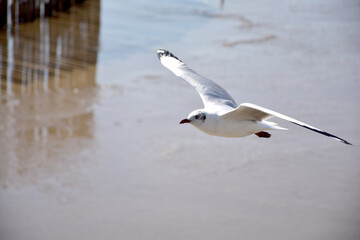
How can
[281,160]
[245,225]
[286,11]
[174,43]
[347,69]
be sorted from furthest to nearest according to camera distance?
[286,11] < [174,43] < [347,69] < [281,160] < [245,225]

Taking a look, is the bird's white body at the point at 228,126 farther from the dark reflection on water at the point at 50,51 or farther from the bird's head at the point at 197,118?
the dark reflection on water at the point at 50,51

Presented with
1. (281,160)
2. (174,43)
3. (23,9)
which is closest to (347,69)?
(174,43)

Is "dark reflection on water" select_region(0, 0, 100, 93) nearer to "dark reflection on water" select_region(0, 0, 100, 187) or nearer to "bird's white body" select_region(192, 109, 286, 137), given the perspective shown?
"dark reflection on water" select_region(0, 0, 100, 187)

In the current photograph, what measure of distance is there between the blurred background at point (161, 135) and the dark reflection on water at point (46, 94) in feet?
0.10

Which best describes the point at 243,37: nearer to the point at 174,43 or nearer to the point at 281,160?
the point at 174,43

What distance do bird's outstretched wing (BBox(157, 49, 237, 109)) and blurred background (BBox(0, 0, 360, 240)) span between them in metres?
2.32

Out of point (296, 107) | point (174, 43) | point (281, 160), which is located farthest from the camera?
point (174, 43)

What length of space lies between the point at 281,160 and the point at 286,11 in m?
10.5

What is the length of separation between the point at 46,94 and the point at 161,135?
2.69 m

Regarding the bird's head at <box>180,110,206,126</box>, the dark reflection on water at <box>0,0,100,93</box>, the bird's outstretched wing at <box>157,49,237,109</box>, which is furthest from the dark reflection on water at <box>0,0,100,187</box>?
the bird's head at <box>180,110,206,126</box>

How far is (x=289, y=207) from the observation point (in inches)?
355

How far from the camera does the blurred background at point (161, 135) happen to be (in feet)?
28.6

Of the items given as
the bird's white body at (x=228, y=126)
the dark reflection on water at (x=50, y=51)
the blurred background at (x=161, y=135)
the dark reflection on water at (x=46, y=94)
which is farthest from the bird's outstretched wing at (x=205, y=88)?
the dark reflection on water at (x=50, y=51)

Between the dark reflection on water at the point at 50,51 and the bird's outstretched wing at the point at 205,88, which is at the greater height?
the bird's outstretched wing at the point at 205,88
